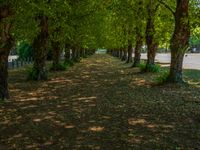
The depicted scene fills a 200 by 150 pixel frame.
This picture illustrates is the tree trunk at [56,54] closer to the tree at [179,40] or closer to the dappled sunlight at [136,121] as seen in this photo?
the tree at [179,40]

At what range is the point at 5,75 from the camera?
18.4 meters

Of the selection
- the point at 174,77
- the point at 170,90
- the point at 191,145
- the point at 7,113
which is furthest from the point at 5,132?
the point at 174,77

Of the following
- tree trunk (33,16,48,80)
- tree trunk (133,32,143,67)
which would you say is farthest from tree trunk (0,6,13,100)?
tree trunk (133,32,143,67)

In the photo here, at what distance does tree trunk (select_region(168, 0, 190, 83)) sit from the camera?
899 inches

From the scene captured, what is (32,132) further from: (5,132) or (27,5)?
(27,5)

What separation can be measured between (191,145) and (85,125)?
11.6 feet

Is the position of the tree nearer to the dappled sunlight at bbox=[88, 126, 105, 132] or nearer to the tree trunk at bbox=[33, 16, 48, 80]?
the tree trunk at bbox=[33, 16, 48, 80]

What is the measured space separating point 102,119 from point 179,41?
35.1 feet

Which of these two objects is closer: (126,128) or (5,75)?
(126,128)

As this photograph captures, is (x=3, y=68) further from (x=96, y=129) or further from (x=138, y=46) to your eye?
(x=138, y=46)

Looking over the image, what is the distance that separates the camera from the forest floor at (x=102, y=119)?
1055 centimetres

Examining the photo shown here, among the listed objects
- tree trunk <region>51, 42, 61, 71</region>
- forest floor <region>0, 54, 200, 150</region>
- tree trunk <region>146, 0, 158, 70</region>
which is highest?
tree trunk <region>146, 0, 158, 70</region>

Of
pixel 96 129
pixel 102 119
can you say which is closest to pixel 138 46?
pixel 102 119

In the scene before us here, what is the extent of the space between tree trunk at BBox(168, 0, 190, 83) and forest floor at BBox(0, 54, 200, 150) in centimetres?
197
